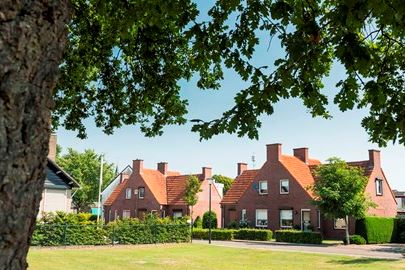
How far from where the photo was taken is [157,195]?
50.8m

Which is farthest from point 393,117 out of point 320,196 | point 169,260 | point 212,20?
point 320,196

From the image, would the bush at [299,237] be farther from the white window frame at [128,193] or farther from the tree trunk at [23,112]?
the tree trunk at [23,112]

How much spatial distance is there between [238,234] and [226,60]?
32.8m

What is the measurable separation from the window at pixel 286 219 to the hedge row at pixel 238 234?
4.13 m

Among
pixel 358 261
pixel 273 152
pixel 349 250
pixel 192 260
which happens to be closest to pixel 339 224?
pixel 273 152

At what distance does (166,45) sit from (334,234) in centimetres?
3324

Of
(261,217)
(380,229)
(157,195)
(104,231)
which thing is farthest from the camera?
(157,195)

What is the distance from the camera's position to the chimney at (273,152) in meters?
42.8

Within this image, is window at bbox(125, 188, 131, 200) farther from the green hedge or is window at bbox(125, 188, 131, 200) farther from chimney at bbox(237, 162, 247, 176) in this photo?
the green hedge

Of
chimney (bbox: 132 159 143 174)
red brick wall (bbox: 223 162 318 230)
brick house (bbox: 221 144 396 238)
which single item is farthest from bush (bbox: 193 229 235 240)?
chimney (bbox: 132 159 143 174)

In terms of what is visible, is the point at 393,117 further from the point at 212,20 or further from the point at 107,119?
the point at 107,119

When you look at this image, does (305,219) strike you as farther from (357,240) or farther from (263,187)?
(357,240)

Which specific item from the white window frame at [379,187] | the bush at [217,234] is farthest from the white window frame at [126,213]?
the white window frame at [379,187]

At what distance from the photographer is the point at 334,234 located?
37906 mm
